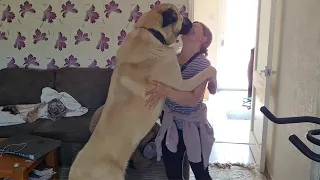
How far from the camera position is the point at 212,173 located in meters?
3.05

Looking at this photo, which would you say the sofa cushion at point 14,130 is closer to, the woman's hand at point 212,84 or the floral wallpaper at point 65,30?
the floral wallpaper at point 65,30

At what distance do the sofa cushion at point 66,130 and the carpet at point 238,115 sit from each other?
241 centimetres

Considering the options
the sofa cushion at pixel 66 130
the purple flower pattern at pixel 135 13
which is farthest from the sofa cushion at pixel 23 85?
the purple flower pattern at pixel 135 13

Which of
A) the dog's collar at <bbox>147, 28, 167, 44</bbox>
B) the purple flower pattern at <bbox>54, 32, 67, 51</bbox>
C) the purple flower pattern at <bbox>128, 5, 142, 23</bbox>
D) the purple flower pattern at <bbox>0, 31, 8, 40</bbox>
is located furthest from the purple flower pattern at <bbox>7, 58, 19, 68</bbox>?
the dog's collar at <bbox>147, 28, 167, 44</bbox>

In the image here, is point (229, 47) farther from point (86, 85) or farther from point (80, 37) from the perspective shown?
point (86, 85)

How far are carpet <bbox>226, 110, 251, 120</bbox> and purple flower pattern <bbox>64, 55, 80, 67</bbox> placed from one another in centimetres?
225

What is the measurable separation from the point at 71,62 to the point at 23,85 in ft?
1.77

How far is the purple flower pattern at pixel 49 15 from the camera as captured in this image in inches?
142

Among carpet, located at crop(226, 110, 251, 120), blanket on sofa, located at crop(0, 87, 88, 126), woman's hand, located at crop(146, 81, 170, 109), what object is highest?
woman's hand, located at crop(146, 81, 170, 109)

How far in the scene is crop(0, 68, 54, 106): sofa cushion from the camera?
11.4 ft

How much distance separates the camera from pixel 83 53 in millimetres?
3672

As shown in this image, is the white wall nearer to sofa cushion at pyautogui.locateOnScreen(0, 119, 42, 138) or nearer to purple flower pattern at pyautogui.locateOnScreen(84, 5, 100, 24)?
purple flower pattern at pyautogui.locateOnScreen(84, 5, 100, 24)

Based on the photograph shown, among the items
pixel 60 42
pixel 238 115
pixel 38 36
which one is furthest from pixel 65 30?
pixel 238 115

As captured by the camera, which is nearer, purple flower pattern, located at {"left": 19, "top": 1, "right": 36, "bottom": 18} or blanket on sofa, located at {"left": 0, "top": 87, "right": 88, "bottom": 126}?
blanket on sofa, located at {"left": 0, "top": 87, "right": 88, "bottom": 126}
